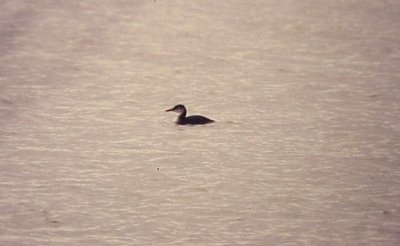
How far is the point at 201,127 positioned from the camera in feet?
27.6

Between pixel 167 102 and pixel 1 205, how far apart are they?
2188mm

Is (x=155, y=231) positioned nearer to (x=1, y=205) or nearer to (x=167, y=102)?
(x=1, y=205)

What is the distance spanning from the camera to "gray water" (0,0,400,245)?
22.1 ft

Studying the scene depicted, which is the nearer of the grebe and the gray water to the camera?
the gray water

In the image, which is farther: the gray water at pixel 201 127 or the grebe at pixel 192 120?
the grebe at pixel 192 120

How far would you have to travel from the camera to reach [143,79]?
9367 millimetres

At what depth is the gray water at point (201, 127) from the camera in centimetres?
674

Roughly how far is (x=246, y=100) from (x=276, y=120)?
0.45 m

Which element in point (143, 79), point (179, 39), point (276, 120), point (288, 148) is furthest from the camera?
point (179, 39)

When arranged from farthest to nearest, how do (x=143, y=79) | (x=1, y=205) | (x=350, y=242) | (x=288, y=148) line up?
1. (x=143, y=79)
2. (x=288, y=148)
3. (x=1, y=205)
4. (x=350, y=242)

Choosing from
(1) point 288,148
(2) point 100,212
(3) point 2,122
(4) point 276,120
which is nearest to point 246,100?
(4) point 276,120

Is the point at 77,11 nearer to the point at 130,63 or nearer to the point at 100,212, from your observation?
the point at 130,63

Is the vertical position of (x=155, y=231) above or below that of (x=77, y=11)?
below

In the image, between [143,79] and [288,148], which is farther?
[143,79]
